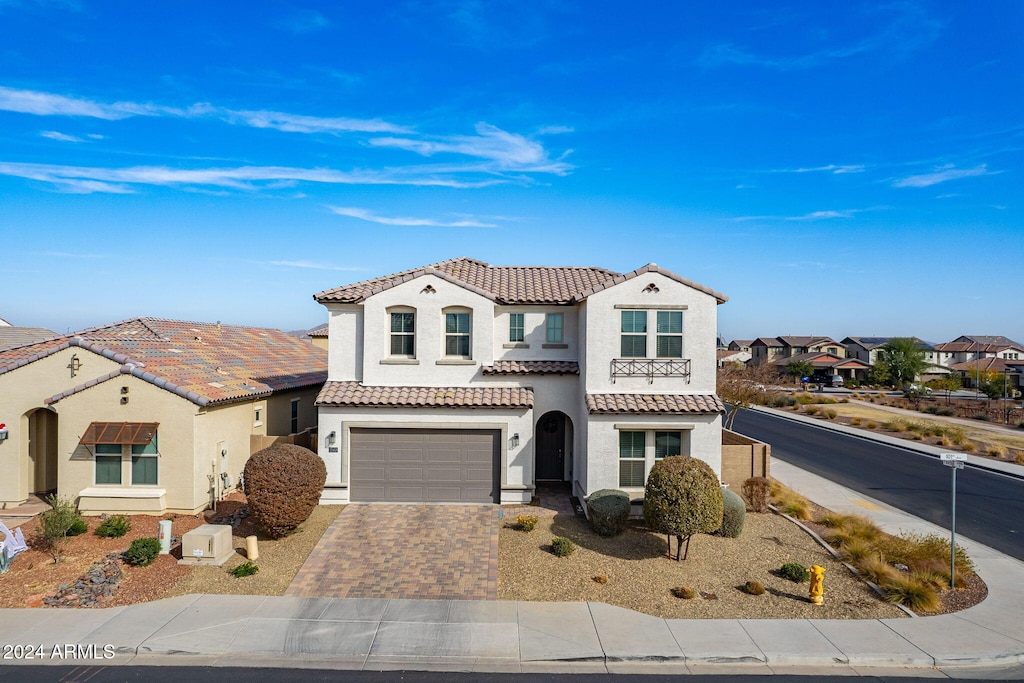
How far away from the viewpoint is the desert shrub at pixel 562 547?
42.5 feet

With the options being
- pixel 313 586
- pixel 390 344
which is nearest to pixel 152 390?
pixel 390 344

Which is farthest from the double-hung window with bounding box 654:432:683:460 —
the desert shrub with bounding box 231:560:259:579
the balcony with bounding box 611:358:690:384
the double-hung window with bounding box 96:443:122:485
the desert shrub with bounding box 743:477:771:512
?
the double-hung window with bounding box 96:443:122:485

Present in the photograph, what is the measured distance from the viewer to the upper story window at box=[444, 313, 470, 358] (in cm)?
1744

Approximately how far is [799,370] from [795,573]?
66857 mm

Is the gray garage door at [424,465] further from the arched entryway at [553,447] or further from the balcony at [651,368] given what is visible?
the balcony at [651,368]

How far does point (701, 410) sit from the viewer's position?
15.4m

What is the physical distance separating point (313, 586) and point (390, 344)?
25.4 feet

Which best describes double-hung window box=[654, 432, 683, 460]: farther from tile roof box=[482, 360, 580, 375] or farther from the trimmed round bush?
tile roof box=[482, 360, 580, 375]

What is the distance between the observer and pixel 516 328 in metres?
18.0

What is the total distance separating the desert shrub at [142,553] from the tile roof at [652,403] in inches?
432

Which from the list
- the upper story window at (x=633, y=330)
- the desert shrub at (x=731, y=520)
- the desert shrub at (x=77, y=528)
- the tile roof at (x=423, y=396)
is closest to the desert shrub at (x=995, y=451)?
the desert shrub at (x=731, y=520)

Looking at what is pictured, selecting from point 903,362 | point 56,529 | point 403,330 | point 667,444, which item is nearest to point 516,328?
point 403,330

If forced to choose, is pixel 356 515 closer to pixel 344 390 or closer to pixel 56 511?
pixel 344 390

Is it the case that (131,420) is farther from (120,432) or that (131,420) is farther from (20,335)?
(20,335)
